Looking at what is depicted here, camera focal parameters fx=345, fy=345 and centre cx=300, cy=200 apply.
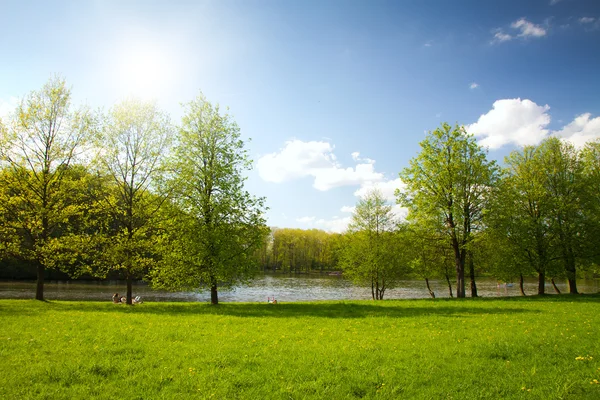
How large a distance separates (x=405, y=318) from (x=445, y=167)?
65.3ft

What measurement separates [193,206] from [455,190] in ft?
79.3

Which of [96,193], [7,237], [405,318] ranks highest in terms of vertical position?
[96,193]

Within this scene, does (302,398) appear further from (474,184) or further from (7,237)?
(474,184)

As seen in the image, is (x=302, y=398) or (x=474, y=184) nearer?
(x=302, y=398)

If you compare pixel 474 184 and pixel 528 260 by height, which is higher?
pixel 474 184

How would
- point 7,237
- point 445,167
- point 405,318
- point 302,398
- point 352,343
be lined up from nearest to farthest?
point 302,398 < point 352,343 < point 405,318 < point 7,237 < point 445,167

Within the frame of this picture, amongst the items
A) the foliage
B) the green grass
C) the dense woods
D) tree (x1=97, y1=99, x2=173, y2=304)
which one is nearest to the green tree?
the dense woods

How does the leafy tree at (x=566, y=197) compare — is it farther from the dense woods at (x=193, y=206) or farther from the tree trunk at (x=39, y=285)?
the tree trunk at (x=39, y=285)

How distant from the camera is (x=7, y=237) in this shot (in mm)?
25906

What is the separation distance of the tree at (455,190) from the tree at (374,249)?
8.07m

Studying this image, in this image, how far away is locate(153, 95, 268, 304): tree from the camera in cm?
2536

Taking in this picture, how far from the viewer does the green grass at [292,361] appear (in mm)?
7629

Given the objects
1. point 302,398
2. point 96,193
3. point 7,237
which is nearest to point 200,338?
point 302,398

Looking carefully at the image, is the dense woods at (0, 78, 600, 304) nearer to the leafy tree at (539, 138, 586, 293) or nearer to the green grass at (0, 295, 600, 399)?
the leafy tree at (539, 138, 586, 293)
